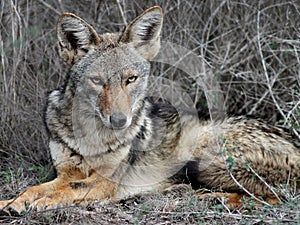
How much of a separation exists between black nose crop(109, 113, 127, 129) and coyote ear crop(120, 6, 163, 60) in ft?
2.93

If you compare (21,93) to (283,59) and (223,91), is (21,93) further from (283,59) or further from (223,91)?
(283,59)

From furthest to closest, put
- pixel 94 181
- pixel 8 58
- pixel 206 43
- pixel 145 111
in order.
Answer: pixel 206 43, pixel 8 58, pixel 145 111, pixel 94 181

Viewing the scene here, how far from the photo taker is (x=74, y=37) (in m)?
4.79

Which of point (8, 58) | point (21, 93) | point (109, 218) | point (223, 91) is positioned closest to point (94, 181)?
point (109, 218)

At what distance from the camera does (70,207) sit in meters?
4.18

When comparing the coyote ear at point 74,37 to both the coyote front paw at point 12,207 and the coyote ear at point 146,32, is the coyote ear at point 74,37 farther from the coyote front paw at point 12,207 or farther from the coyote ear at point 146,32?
the coyote front paw at point 12,207

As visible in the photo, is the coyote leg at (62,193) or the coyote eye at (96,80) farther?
the coyote eye at (96,80)

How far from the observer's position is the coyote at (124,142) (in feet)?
15.2

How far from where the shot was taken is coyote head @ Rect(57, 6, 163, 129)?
4.55m

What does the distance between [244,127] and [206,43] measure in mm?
2179

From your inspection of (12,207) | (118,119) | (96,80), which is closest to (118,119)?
(118,119)

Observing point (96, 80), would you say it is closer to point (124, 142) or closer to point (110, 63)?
point (110, 63)

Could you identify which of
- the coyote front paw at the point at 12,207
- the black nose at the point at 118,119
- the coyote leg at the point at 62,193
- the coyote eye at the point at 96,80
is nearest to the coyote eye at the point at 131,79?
the coyote eye at the point at 96,80

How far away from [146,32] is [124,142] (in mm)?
1152
